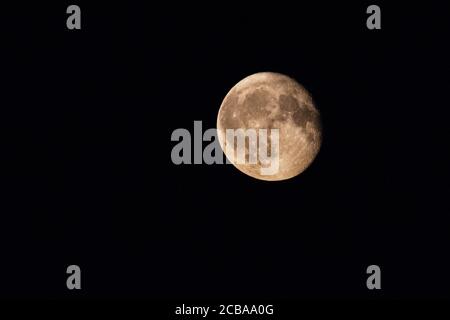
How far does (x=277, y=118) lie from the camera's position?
6121 millimetres

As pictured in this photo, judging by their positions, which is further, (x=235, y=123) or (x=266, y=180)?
(x=266, y=180)

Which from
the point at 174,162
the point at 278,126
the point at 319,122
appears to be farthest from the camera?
the point at 174,162

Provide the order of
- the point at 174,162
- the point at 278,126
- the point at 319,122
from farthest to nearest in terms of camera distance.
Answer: the point at 174,162
the point at 319,122
the point at 278,126

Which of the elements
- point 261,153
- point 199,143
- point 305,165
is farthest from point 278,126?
→ point 199,143

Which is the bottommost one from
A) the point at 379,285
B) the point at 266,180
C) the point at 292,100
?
the point at 379,285

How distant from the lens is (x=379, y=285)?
6430 millimetres

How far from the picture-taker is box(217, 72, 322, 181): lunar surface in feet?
20.1

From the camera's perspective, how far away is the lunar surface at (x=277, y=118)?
6.14 m

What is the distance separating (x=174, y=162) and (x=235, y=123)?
4.86ft

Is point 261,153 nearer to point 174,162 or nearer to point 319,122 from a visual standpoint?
point 319,122

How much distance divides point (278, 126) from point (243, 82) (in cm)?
105

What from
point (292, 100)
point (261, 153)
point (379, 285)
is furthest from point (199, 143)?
point (379, 285)

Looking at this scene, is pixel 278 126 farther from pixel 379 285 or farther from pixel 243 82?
pixel 379 285

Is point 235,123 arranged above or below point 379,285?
above
